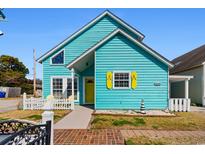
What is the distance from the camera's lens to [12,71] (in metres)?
52.8

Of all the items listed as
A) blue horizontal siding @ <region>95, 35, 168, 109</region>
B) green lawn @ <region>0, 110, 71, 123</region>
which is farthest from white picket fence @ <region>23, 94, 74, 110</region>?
blue horizontal siding @ <region>95, 35, 168, 109</region>

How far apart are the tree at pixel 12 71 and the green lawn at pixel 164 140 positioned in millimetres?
47885

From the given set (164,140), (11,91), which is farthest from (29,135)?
(11,91)

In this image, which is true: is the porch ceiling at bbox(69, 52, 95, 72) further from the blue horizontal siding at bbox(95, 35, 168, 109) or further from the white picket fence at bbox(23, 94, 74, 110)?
the white picket fence at bbox(23, 94, 74, 110)

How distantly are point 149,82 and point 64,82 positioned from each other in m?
8.22

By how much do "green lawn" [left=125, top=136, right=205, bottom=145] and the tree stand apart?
4789 centimetres

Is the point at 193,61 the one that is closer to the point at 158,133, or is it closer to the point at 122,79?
the point at 122,79

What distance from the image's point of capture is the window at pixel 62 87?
2106 centimetres

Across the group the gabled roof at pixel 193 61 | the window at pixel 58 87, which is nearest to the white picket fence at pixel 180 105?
the gabled roof at pixel 193 61

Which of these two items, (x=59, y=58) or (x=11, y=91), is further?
(x=11, y=91)

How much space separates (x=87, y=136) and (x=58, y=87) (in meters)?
13.7

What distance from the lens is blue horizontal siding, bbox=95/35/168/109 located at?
1638 centimetres
